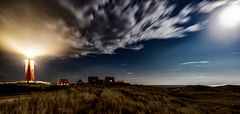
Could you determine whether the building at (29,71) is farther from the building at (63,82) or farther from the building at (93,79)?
the building at (93,79)

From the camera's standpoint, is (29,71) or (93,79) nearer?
(29,71)

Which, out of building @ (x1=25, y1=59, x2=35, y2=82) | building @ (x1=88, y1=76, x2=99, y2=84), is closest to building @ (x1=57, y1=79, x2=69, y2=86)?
building @ (x1=25, y1=59, x2=35, y2=82)

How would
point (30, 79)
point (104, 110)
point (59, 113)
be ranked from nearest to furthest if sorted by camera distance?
point (59, 113), point (104, 110), point (30, 79)

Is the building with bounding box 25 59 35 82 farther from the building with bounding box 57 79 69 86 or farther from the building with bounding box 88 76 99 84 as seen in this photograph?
→ the building with bounding box 88 76 99 84

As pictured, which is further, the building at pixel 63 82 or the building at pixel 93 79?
the building at pixel 93 79

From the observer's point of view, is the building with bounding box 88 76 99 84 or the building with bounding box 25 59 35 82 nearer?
the building with bounding box 25 59 35 82

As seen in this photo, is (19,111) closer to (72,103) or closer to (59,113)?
(59,113)

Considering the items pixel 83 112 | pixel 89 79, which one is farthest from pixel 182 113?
pixel 89 79

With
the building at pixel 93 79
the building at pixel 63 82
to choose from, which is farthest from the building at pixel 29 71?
the building at pixel 93 79

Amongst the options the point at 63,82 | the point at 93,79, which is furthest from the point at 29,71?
the point at 93,79

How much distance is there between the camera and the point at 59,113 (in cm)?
711

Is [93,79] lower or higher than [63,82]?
higher

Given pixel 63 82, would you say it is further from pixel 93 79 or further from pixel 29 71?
pixel 93 79

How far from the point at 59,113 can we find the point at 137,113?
384cm
